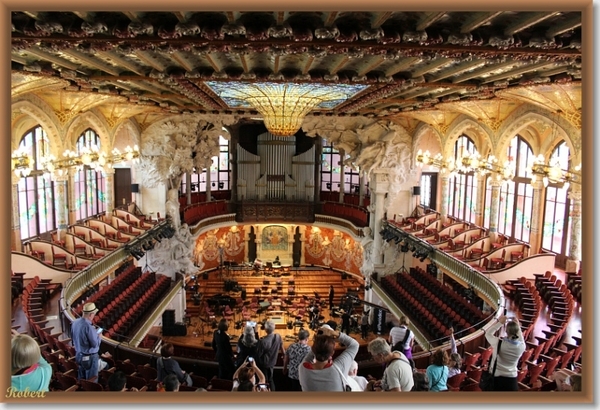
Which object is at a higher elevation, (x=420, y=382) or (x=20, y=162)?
(x=20, y=162)

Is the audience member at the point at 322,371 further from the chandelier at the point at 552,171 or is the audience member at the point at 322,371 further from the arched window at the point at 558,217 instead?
the arched window at the point at 558,217

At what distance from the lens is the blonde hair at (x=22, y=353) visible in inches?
158

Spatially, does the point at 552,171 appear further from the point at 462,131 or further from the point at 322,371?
the point at 322,371

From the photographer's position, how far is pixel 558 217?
18.7m

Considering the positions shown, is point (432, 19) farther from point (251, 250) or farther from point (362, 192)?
point (251, 250)

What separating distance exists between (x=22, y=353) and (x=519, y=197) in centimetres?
2089

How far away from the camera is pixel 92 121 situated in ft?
59.1

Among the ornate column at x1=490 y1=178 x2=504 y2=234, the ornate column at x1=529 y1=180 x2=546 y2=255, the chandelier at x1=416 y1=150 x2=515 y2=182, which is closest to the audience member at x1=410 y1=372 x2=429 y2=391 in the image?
the chandelier at x1=416 y1=150 x2=515 y2=182

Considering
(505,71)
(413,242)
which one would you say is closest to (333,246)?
(413,242)

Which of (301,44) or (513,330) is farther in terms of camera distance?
(301,44)

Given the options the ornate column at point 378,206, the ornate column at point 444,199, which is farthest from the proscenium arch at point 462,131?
the ornate column at point 378,206

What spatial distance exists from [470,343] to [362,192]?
15.7 metres

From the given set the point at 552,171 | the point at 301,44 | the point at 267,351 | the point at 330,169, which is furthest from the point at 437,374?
the point at 330,169

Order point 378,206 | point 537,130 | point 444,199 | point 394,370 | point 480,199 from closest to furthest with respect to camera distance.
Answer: point 394,370, point 537,130, point 480,199, point 444,199, point 378,206
